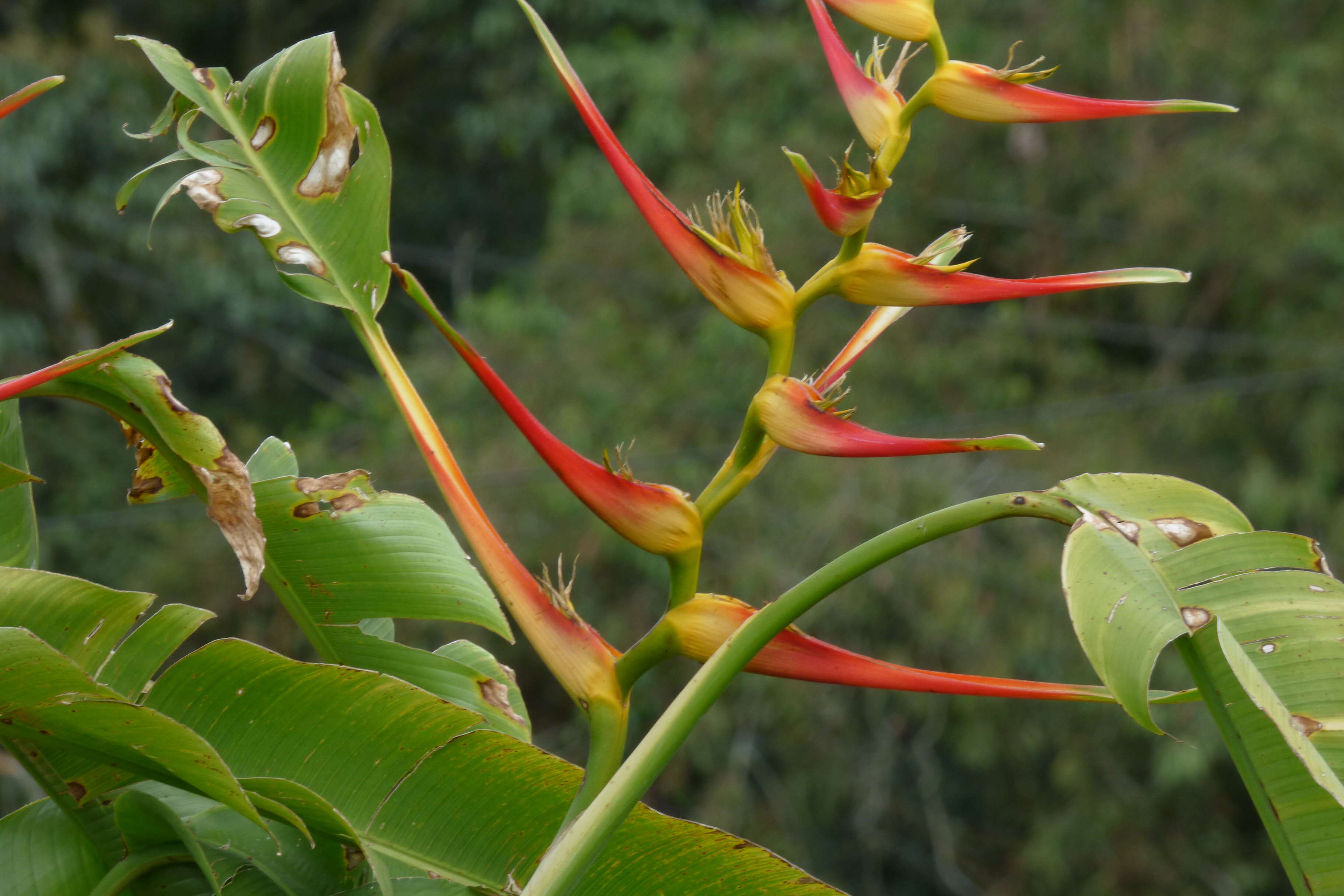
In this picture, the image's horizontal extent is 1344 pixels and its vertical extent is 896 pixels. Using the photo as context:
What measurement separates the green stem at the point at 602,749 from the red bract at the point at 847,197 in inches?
5.0

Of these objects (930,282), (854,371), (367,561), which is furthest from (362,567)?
(854,371)

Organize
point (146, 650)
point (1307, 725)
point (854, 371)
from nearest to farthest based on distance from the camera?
1. point (1307, 725)
2. point (146, 650)
3. point (854, 371)

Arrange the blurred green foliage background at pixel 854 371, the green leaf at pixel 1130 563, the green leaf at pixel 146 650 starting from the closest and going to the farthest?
the green leaf at pixel 1130 563, the green leaf at pixel 146 650, the blurred green foliage background at pixel 854 371

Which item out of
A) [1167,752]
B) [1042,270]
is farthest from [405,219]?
[1167,752]

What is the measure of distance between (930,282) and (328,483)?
0.20m

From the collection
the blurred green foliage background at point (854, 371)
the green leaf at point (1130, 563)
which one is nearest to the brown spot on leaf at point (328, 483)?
the green leaf at point (1130, 563)

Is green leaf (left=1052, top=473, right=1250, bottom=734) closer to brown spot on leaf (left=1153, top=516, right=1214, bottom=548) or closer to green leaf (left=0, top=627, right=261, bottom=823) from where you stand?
brown spot on leaf (left=1153, top=516, right=1214, bottom=548)

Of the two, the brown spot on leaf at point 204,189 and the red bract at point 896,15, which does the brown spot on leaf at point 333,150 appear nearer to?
the brown spot on leaf at point 204,189

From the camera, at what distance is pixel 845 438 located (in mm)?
282

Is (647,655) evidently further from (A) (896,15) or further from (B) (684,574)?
(A) (896,15)

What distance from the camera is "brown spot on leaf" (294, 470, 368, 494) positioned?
376 mm

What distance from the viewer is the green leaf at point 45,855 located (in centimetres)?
34

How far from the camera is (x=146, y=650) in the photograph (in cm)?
36

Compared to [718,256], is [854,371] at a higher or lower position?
lower
